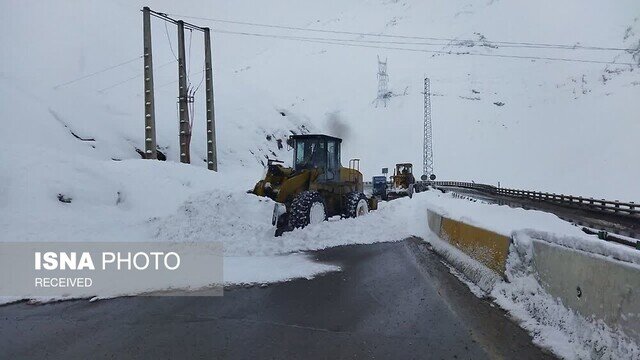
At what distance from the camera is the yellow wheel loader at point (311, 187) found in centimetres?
1154

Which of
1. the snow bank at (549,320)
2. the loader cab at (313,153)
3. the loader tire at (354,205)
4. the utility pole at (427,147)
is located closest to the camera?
the snow bank at (549,320)

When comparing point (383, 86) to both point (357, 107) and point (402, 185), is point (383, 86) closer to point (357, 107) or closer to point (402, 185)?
point (357, 107)

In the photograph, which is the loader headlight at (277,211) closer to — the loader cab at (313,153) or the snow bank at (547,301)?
the loader cab at (313,153)

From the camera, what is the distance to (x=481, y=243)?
8172mm

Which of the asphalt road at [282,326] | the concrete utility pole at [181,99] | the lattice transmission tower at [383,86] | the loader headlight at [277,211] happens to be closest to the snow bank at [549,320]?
the asphalt road at [282,326]

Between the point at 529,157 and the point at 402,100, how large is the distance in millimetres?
28480

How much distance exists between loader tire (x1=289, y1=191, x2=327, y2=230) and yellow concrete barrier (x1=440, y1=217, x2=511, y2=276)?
3.42 m

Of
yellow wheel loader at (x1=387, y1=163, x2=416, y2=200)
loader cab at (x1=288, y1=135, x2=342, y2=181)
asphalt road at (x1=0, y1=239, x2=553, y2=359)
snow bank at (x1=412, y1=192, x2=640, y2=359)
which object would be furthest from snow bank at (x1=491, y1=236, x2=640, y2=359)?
yellow wheel loader at (x1=387, y1=163, x2=416, y2=200)

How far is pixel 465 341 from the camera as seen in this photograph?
16.5 feet

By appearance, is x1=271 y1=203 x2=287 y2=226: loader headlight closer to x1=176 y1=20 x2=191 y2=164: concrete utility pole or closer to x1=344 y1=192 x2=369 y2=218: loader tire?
x1=344 y1=192 x2=369 y2=218: loader tire

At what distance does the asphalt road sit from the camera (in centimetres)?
475

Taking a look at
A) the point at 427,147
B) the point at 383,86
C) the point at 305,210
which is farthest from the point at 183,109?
the point at 383,86

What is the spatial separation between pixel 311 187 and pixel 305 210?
1.76 meters

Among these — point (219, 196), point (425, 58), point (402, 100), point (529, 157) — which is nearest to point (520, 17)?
point (425, 58)
